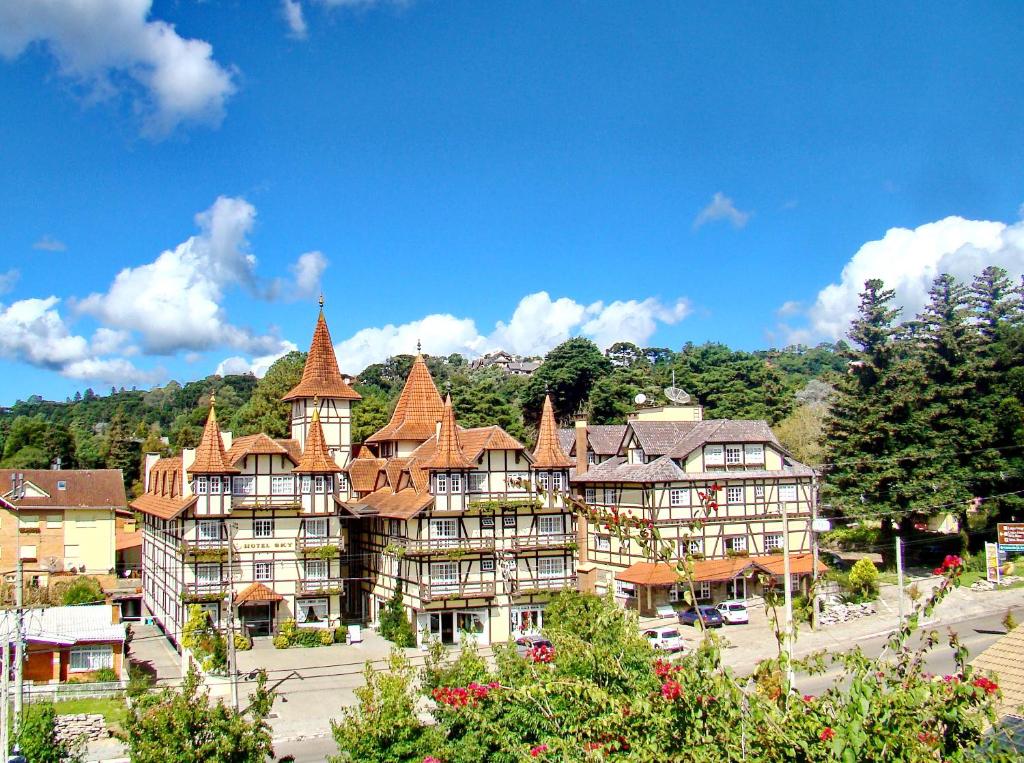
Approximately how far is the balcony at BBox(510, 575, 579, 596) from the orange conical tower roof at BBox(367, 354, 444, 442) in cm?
966

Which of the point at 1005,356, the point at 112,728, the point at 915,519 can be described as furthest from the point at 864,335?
the point at 112,728

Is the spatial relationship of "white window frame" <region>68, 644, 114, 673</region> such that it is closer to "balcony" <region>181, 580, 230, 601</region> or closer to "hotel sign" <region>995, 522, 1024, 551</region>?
"balcony" <region>181, 580, 230, 601</region>

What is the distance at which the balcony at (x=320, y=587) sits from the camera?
38188 mm

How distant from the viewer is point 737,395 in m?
75.4

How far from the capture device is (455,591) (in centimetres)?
3697

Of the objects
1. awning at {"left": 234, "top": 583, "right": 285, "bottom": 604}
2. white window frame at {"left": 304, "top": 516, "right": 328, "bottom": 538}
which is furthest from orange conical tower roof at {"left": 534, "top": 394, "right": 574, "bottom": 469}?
awning at {"left": 234, "top": 583, "right": 285, "bottom": 604}

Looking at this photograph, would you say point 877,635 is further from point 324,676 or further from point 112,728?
point 112,728

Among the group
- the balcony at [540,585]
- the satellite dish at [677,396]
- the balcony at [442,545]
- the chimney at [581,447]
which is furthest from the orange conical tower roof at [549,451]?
the satellite dish at [677,396]

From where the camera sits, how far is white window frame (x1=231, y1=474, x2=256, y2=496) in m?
38.5

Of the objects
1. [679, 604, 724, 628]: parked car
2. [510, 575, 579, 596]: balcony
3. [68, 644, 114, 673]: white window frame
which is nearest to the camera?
[68, 644, 114, 673]: white window frame

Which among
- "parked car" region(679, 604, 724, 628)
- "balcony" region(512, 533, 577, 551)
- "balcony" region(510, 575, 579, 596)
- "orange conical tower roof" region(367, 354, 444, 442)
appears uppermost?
"orange conical tower roof" region(367, 354, 444, 442)

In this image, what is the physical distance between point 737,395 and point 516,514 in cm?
4139

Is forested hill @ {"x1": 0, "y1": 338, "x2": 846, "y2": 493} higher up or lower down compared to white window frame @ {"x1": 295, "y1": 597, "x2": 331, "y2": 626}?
higher up

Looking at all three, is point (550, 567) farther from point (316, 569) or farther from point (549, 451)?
point (316, 569)
